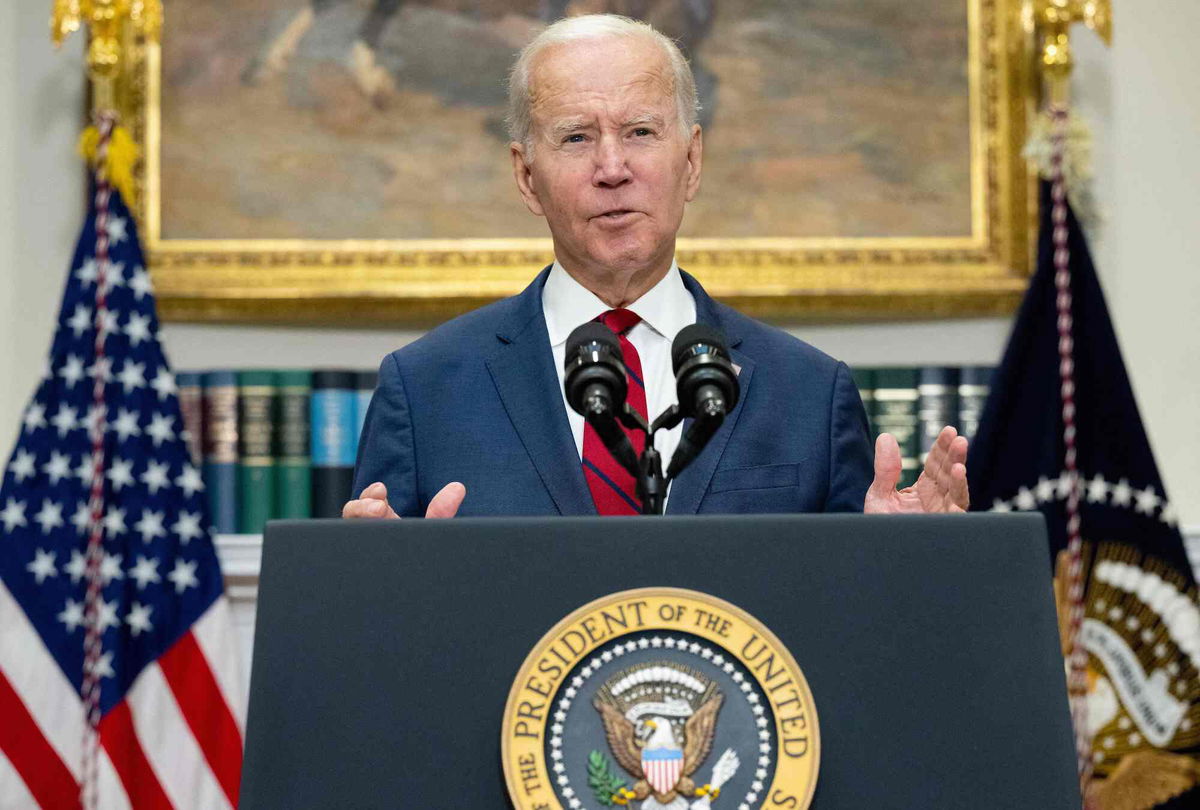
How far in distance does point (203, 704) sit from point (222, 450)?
641 millimetres

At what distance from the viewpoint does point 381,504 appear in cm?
161

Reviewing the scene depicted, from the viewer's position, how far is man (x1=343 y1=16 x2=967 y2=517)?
202cm

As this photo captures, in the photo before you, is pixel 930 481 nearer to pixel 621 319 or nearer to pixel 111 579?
pixel 621 319

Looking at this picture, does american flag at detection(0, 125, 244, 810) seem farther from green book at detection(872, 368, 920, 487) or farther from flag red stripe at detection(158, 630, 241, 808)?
green book at detection(872, 368, 920, 487)

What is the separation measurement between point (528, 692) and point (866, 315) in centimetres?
307


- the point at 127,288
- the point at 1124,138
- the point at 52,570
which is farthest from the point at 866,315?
the point at 52,570

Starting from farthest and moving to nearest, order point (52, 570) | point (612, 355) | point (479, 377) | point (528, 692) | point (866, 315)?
point (866, 315) → point (52, 570) → point (479, 377) → point (612, 355) → point (528, 692)

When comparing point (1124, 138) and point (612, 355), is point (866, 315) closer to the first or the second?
point (1124, 138)

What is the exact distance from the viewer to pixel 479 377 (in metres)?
2.14

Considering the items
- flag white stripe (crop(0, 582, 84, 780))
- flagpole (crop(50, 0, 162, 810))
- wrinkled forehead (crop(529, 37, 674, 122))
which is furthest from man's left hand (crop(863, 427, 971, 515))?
flag white stripe (crop(0, 582, 84, 780))

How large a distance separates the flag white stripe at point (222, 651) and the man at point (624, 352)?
1.93 meters

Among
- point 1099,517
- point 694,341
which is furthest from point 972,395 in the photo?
point 694,341

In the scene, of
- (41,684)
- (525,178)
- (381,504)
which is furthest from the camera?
(41,684)

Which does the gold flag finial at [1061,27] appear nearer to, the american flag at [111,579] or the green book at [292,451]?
the green book at [292,451]
